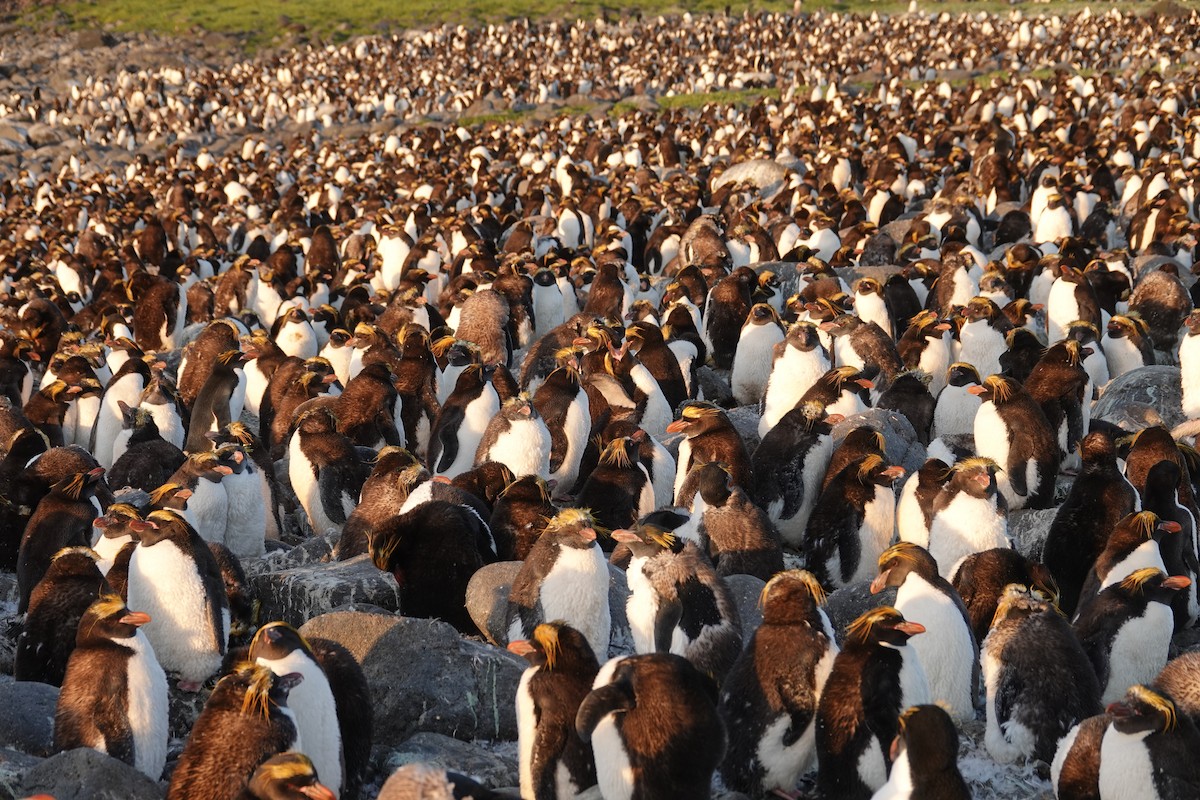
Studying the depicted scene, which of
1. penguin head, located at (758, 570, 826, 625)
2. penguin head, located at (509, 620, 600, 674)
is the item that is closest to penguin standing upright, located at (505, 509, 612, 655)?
penguin head, located at (509, 620, 600, 674)

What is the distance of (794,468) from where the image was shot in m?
9.21

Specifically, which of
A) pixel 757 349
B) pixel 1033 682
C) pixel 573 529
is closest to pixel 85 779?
pixel 573 529

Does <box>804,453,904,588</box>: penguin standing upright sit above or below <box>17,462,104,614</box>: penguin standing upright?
below

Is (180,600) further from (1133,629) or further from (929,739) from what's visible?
(1133,629)

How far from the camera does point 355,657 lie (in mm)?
6402

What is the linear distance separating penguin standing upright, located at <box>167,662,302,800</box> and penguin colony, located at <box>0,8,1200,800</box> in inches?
0.6

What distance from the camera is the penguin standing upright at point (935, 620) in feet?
21.5

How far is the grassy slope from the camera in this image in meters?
63.0

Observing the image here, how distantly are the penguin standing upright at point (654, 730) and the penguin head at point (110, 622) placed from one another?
2091 mm

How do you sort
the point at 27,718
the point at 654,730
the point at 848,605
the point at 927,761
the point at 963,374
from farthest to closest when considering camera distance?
the point at 963,374 → the point at 848,605 → the point at 27,718 → the point at 654,730 → the point at 927,761

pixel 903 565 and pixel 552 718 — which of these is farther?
pixel 903 565

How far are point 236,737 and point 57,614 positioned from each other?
2.35 metres

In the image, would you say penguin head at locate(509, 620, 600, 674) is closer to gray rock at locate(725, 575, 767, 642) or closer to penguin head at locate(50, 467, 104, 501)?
gray rock at locate(725, 575, 767, 642)

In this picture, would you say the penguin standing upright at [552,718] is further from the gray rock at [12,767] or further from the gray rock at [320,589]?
the gray rock at [12,767]
